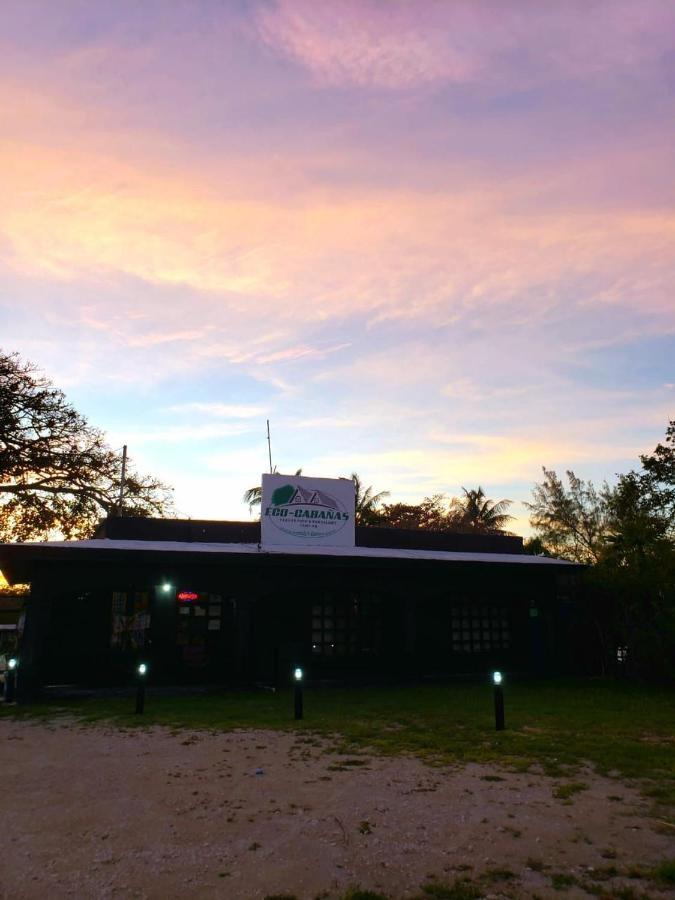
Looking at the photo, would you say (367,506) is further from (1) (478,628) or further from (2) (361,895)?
(2) (361,895)

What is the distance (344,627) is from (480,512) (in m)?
29.9

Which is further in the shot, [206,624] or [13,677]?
[206,624]

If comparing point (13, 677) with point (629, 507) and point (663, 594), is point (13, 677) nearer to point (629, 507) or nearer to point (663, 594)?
point (663, 594)

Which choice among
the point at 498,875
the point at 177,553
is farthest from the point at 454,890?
the point at 177,553

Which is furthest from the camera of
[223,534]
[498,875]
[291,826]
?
[223,534]

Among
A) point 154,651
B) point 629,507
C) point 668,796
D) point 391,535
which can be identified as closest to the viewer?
point 668,796

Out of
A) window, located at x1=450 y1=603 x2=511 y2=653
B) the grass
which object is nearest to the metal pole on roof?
the grass

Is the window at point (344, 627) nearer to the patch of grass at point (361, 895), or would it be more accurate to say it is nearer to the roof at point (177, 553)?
the roof at point (177, 553)

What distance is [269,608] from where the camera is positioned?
1752cm

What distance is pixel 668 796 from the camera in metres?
5.98

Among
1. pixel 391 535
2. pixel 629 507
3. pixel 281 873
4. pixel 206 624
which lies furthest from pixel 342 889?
pixel 629 507

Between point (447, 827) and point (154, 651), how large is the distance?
1211cm

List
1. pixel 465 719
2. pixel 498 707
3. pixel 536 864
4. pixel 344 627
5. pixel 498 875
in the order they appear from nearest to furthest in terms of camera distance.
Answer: pixel 498 875 < pixel 536 864 < pixel 498 707 < pixel 465 719 < pixel 344 627

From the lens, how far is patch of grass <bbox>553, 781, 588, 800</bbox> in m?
6.00
